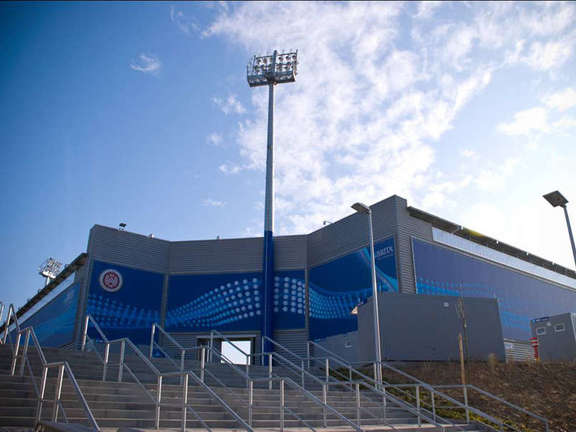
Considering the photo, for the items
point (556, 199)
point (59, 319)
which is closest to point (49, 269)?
point (59, 319)

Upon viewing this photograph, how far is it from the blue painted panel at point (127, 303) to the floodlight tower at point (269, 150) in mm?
6373

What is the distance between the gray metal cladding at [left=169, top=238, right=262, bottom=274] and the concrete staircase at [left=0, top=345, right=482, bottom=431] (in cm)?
1526

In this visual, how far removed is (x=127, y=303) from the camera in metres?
27.6

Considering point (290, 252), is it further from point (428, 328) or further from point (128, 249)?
point (428, 328)

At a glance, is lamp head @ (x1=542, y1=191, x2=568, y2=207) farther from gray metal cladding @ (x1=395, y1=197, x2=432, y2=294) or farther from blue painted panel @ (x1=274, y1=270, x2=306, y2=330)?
blue painted panel @ (x1=274, y1=270, x2=306, y2=330)

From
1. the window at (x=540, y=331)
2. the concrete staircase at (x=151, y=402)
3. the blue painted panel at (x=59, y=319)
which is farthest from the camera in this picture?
the blue painted panel at (x=59, y=319)

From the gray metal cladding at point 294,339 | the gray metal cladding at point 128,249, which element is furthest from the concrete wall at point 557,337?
the gray metal cladding at point 128,249

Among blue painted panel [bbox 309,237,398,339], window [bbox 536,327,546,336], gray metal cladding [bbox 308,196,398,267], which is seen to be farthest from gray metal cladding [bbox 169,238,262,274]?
window [bbox 536,327,546,336]

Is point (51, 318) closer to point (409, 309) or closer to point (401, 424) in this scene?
point (409, 309)

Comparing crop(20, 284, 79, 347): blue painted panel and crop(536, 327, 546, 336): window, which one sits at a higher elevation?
crop(20, 284, 79, 347): blue painted panel

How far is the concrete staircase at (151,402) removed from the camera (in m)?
8.17

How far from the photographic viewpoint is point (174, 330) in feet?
92.6

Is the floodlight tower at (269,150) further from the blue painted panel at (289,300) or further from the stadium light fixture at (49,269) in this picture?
the stadium light fixture at (49,269)

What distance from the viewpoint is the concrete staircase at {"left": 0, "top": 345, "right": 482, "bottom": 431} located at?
8.17 meters
